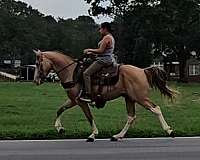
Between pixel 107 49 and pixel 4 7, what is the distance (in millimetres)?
100046

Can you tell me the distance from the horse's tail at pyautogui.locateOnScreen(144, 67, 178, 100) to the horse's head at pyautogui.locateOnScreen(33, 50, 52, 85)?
2245 millimetres

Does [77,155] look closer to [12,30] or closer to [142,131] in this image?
[142,131]

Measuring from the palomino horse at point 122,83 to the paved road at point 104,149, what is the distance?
695 mm

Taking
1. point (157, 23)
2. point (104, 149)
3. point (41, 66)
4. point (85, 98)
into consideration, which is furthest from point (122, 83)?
point (157, 23)

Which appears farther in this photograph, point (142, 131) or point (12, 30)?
point (12, 30)

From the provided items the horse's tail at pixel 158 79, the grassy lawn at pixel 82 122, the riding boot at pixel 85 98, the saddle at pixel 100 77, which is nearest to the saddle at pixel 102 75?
the saddle at pixel 100 77

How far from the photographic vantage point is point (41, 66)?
41.8ft

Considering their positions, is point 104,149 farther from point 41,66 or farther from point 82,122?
point 82,122

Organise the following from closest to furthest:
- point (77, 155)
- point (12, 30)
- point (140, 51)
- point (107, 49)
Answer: point (77, 155) → point (107, 49) → point (140, 51) → point (12, 30)

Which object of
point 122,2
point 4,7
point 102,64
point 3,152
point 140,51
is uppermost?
point 4,7

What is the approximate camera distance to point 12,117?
1750 cm

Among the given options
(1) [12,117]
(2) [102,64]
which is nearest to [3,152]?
(2) [102,64]

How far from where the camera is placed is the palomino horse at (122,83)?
12.5m

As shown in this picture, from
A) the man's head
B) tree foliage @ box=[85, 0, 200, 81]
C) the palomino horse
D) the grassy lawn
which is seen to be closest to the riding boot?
the palomino horse
